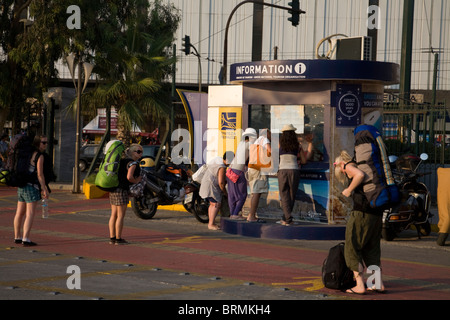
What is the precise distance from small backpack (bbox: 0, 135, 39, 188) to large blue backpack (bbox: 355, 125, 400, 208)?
16.6ft

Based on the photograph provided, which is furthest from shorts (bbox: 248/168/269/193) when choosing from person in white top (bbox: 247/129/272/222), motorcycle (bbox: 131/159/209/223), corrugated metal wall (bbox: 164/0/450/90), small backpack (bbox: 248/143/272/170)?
corrugated metal wall (bbox: 164/0/450/90)

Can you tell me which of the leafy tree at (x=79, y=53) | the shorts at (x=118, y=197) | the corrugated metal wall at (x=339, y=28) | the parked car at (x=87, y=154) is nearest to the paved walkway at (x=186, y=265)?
the shorts at (x=118, y=197)

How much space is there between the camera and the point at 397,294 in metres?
7.79

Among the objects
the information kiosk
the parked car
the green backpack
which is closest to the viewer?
the green backpack

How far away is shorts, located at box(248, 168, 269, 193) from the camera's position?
12.9 metres

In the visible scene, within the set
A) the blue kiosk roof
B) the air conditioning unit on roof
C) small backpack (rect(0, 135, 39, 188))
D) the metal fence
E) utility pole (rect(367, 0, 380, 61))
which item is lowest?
small backpack (rect(0, 135, 39, 188))

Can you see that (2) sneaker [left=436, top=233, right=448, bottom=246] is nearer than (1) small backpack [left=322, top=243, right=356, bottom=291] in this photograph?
No

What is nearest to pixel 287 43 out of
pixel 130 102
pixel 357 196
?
pixel 130 102

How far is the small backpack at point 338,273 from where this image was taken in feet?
25.7

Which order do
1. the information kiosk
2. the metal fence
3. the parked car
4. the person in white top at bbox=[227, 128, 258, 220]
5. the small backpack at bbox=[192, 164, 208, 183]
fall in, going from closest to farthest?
the information kiosk < the person in white top at bbox=[227, 128, 258, 220] < the small backpack at bbox=[192, 164, 208, 183] < the metal fence < the parked car

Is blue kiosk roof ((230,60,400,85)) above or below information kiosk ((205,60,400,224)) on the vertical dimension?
above

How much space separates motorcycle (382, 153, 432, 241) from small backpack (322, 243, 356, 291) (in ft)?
13.8

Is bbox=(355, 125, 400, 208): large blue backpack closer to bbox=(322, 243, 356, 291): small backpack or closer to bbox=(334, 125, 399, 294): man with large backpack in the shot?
bbox=(334, 125, 399, 294): man with large backpack

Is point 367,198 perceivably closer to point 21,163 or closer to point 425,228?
point 21,163
